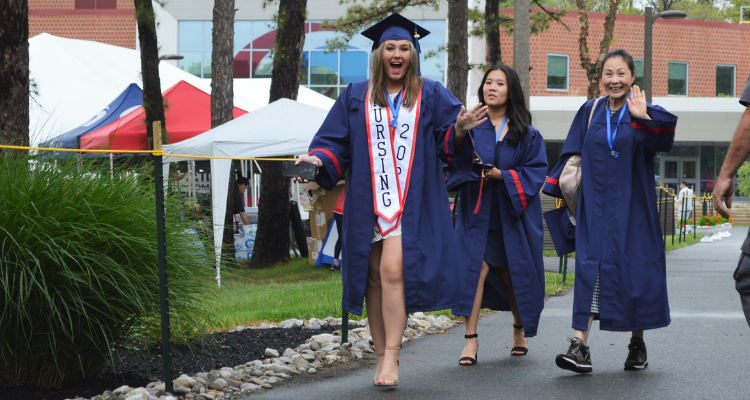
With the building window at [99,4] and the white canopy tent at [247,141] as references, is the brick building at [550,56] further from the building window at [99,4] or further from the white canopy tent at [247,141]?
the white canopy tent at [247,141]

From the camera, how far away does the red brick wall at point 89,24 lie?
4081 cm

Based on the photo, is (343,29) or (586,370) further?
(343,29)

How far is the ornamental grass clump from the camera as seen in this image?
3.79m

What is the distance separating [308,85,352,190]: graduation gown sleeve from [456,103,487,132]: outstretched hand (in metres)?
0.66

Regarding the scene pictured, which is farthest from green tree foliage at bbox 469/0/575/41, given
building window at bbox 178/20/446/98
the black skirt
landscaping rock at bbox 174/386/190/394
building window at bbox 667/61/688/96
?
building window at bbox 667/61/688/96

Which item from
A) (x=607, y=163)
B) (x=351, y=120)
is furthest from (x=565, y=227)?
(x=351, y=120)

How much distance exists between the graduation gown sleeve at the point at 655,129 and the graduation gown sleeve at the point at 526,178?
1.90 feet

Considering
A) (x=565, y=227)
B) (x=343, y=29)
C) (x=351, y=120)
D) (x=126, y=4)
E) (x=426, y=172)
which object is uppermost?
(x=126, y=4)

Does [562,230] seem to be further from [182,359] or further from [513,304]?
[182,359]

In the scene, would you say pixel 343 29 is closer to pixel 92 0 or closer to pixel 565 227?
pixel 565 227

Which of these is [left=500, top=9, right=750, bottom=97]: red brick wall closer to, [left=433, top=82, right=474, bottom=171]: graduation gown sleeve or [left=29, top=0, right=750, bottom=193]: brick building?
[left=29, top=0, right=750, bottom=193]: brick building

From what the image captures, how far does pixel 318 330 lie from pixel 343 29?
42.5ft

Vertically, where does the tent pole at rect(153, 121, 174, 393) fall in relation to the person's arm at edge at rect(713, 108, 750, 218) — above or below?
below

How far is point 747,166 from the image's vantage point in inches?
1495
